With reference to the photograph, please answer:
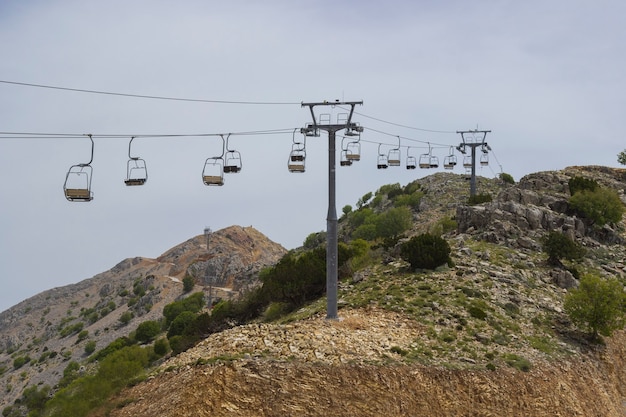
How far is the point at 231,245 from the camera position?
14388 centimetres

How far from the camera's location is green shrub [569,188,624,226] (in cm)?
6159

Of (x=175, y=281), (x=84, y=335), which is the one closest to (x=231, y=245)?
(x=175, y=281)

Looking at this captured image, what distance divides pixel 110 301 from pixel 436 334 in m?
117

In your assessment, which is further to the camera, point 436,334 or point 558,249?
point 558,249

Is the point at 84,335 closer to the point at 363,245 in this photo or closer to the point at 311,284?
the point at 363,245

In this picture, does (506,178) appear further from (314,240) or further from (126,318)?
(126,318)

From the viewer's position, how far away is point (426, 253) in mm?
45031

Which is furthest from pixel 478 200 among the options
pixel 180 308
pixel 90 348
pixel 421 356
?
pixel 90 348

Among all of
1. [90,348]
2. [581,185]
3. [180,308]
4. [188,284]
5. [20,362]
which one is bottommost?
[20,362]

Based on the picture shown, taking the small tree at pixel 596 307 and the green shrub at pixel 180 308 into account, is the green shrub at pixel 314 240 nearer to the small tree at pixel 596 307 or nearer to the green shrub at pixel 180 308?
the green shrub at pixel 180 308

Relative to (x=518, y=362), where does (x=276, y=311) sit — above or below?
below

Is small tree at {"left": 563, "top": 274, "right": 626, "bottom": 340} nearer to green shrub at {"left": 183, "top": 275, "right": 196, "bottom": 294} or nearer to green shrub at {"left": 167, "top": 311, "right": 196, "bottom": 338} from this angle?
green shrub at {"left": 167, "top": 311, "right": 196, "bottom": 338}

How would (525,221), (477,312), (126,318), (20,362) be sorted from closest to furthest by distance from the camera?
1. (477,312)
2. (525,221)
3. (126,318)
4. (20,362)

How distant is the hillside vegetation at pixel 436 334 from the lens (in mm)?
26766
